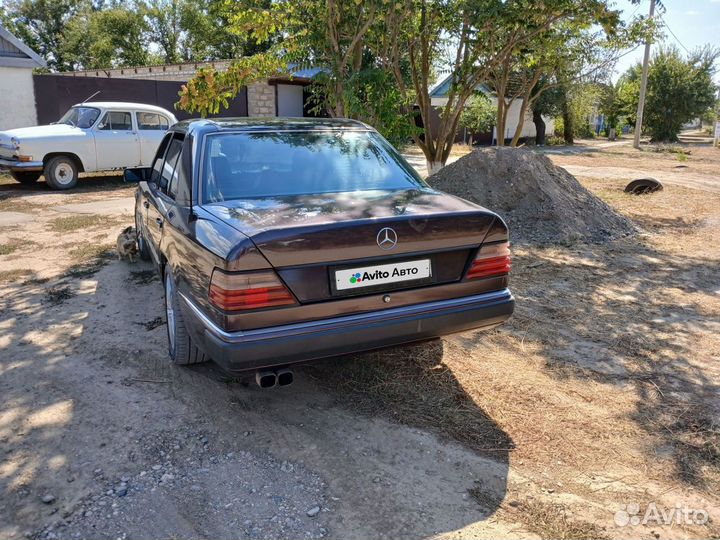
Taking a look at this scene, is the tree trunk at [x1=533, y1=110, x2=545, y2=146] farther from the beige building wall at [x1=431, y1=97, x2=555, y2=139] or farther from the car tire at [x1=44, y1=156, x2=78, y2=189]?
the car tire at [x1=44, y1=156, x2=78, y2=189]

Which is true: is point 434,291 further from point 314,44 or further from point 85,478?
point 314,44

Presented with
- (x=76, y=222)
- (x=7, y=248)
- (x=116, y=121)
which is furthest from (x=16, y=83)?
(x=7, y=248)

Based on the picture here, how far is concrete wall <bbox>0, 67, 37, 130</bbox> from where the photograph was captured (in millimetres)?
14805

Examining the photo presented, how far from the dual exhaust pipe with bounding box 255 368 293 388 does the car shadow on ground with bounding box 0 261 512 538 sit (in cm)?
39

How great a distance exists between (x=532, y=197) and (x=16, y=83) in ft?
45.3

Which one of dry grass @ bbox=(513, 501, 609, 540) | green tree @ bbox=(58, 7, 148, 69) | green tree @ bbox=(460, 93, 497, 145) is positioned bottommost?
dry grass @ bbox=(513, 501, 609, 540)

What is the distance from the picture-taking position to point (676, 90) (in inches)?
1430

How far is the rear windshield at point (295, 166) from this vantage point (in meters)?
3.62

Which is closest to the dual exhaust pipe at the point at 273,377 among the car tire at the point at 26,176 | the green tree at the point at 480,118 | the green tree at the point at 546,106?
the car tire at the point at 26,176

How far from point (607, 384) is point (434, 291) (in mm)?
1491

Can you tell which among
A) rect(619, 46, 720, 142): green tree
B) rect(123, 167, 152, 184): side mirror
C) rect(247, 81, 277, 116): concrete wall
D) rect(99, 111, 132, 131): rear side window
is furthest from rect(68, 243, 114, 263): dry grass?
rect(619, 46, 720, 142): green tree

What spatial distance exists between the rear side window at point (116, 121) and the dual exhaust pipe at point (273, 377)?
11469 mm

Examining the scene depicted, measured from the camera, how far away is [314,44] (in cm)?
813

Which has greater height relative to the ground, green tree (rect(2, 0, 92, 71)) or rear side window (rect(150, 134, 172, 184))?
green tree (rect(2, 0, 92, 71))
